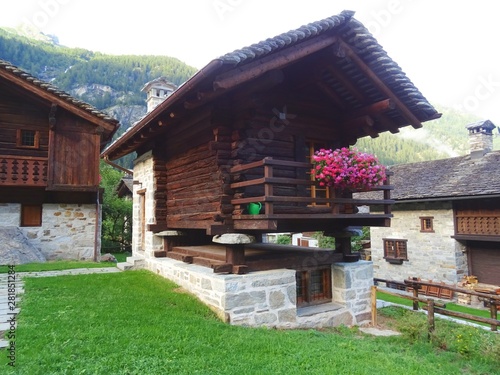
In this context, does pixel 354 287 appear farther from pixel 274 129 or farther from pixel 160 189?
pixel 160 189

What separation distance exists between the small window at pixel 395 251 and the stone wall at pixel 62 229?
15768 mm

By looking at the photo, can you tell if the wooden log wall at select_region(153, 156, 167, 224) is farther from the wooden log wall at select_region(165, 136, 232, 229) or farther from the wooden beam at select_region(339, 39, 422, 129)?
the wooden beam at select_region(339, 39, 422, 129)

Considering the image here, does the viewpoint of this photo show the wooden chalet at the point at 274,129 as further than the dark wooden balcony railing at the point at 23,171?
No

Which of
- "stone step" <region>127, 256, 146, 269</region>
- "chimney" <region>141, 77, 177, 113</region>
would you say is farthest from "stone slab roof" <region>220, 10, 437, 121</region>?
"chimney" <region>141, 77, 177, 113</region>

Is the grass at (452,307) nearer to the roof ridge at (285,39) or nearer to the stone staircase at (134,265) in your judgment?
the stone staircase at (134,265)

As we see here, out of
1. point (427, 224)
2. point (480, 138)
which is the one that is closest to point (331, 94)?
point (427, 224)

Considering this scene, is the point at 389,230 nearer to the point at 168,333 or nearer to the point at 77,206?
the point at 77,206

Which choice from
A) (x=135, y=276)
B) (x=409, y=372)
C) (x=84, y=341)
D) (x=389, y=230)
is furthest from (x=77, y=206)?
(x=389, y=230)

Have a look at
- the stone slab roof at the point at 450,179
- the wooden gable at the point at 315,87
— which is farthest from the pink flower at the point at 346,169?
the stone slab roof at the point at 450,179

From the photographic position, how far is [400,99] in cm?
749

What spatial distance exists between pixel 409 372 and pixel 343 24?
5947 mm

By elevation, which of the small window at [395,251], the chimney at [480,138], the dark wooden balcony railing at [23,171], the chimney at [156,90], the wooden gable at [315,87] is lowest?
the small window at [395,251]

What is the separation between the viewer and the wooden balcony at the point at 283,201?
5.79 m

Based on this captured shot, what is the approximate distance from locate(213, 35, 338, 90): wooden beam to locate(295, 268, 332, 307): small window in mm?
4455
